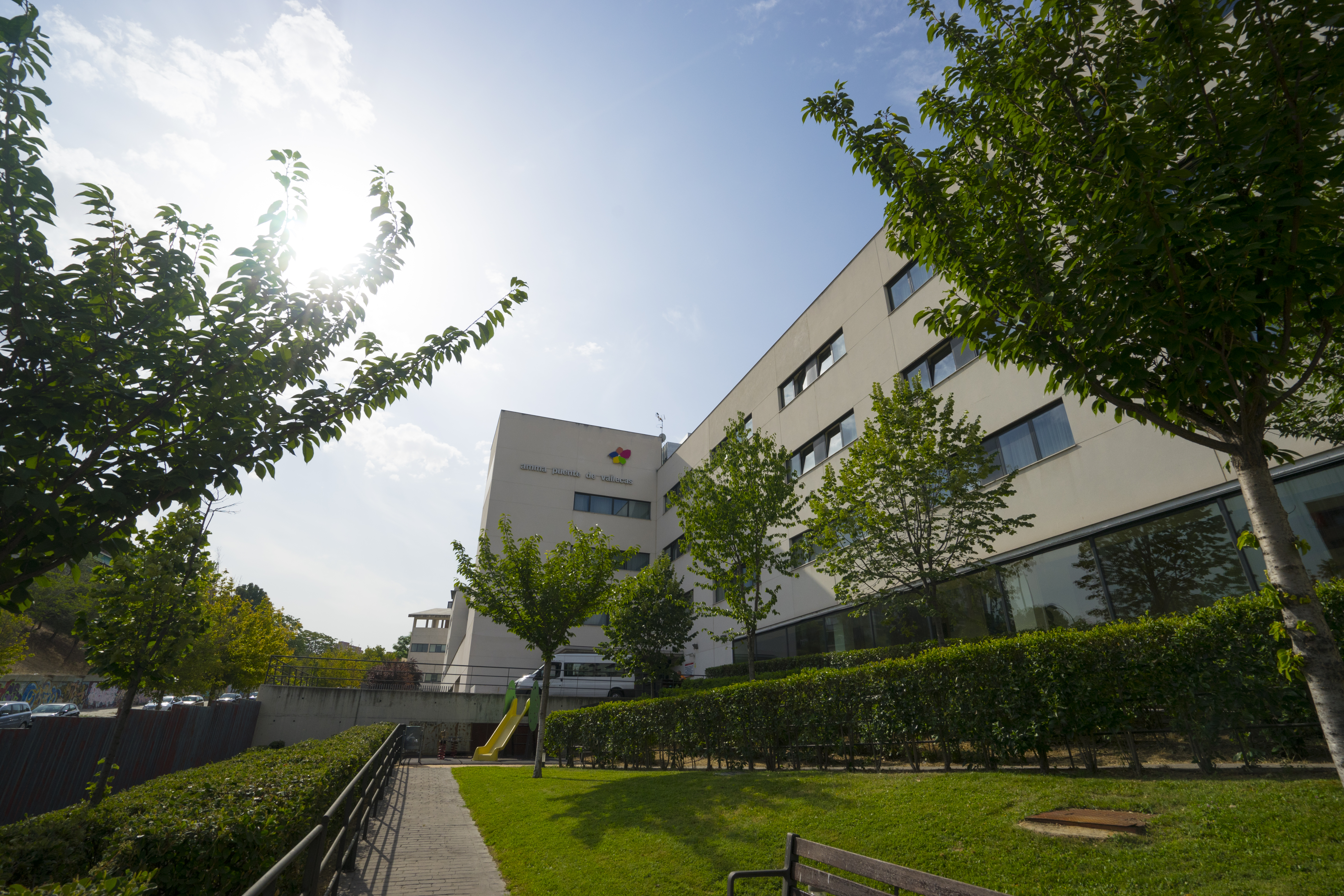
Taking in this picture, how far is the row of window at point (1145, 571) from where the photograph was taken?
896cm

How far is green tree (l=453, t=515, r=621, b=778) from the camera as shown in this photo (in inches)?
693

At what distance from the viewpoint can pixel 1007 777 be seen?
7.77 m

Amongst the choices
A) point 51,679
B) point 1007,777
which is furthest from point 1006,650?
point 51,679

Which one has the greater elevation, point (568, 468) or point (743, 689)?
point (568, 468)

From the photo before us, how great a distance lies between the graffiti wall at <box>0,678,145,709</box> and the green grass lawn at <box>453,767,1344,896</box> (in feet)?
161

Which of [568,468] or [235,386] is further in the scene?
[568,468]

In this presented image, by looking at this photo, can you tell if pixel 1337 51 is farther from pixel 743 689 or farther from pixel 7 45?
pixel 743 689

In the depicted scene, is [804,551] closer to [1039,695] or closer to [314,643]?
[1039,695]

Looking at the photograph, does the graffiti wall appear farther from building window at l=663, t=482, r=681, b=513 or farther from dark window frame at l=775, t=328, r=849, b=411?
dark window frame at l=775, t=328, r=849, b=411

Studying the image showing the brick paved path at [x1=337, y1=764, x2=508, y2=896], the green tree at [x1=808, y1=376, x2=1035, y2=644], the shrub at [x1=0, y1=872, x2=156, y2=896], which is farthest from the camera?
the green tree at [x1=808, y1=376, x2=1035, y2=644]

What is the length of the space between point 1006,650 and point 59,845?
1002cm

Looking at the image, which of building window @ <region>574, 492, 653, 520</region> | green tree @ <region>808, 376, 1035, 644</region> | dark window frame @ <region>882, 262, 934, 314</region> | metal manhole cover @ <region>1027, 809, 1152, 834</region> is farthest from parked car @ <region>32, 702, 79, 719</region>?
metal manhole cover @ <region>1027, 809, 1152, 834</region>

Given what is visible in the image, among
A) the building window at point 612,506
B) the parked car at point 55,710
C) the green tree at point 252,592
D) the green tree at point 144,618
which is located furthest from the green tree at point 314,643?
the green tree at point 144,618

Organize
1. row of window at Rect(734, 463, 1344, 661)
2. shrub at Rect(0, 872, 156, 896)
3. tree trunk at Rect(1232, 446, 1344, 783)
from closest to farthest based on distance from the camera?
shrub at Rect(0, 872, 156, 896) < tree trunk at Rect(1232, 446, 1344, 783) < row of window at Rect(734, 463, 1344, 661)
